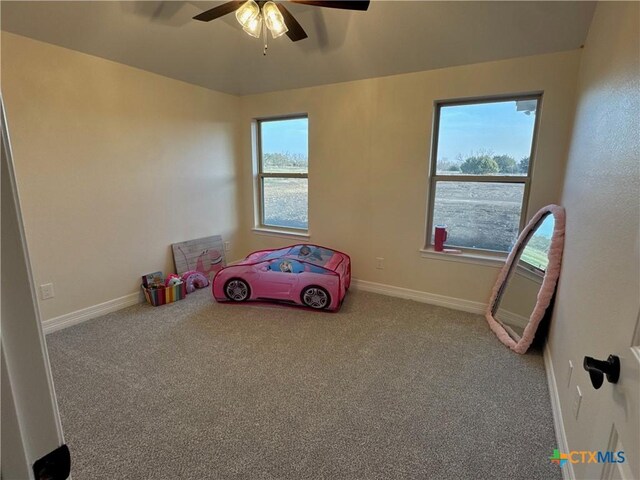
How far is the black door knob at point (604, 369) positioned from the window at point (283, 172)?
3426 millimetres

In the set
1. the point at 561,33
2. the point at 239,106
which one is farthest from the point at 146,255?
the point at 561,33

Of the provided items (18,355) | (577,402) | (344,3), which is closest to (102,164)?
(344,3)

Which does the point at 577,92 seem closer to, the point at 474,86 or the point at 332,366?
the point at 474,86

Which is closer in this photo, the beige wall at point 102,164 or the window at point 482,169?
the beige wall at point 102,164

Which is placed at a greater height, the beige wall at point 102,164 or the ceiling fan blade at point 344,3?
the ceiling fan blade at point 344,3

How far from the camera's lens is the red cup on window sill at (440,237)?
10.6 ft

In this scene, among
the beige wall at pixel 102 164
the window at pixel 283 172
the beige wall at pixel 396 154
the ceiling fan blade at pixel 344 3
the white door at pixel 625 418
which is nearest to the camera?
the white door at pixel 625 418

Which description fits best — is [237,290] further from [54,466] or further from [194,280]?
[54,466]

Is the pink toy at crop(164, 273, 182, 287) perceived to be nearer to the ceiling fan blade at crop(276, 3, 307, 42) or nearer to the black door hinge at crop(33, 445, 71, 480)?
the ceiling fan blade at crop(276, 3, 307, 42)

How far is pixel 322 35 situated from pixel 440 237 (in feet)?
7.16

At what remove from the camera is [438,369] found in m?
2.22

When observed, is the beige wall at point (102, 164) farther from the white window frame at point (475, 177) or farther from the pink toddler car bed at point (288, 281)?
the white window frame at point (475, 177)

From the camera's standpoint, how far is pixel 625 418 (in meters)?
0.73

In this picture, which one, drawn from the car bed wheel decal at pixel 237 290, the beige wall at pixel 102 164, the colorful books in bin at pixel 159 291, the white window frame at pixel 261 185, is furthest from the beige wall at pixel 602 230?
the beige wall at pixel 102 164
